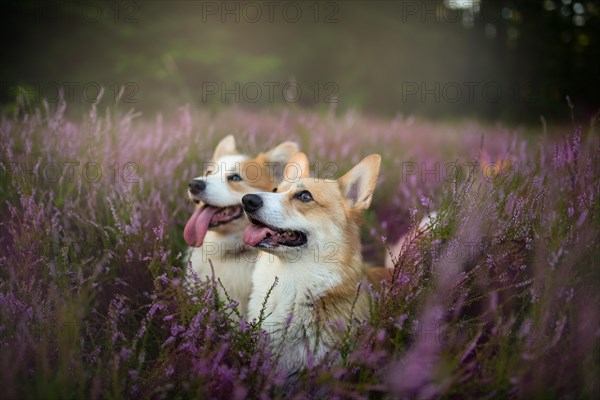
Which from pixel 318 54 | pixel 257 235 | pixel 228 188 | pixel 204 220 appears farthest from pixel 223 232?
pixel 318 54

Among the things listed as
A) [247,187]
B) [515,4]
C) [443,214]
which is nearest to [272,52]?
[515,4]

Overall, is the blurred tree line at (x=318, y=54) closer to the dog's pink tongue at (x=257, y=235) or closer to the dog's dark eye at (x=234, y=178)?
the dog's dark eye at (x=234, y=178)

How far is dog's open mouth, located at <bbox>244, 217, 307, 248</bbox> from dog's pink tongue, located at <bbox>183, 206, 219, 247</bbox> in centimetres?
57

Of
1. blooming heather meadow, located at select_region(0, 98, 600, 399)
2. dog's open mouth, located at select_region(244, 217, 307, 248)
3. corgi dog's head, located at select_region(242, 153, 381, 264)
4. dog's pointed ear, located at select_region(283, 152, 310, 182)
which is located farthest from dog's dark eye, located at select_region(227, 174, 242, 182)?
dog's open mouth, located at select_region(244, 217, 307, 248)

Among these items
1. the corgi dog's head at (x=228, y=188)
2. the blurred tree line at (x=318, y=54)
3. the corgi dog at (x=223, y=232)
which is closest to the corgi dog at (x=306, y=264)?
the corgi dog at (x=223, y=232)

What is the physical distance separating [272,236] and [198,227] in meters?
0.80

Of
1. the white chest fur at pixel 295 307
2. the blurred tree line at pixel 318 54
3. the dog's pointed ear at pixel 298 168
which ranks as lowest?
the white chest fur at pixel 295 307

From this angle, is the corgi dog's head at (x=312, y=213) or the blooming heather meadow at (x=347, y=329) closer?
the blooming heather meadow at (x=347, y=329)

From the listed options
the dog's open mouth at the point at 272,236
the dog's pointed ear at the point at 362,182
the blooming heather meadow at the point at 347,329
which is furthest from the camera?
the dog's pointed ear at the point at 362,182

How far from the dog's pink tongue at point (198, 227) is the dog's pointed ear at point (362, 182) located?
40.5 inches

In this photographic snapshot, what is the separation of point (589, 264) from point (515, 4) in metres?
14.0

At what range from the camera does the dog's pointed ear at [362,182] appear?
277 cm

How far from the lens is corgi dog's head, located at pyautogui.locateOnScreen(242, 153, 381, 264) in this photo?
8.33ft

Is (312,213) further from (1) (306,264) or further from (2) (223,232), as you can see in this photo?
(2) (223,232)
